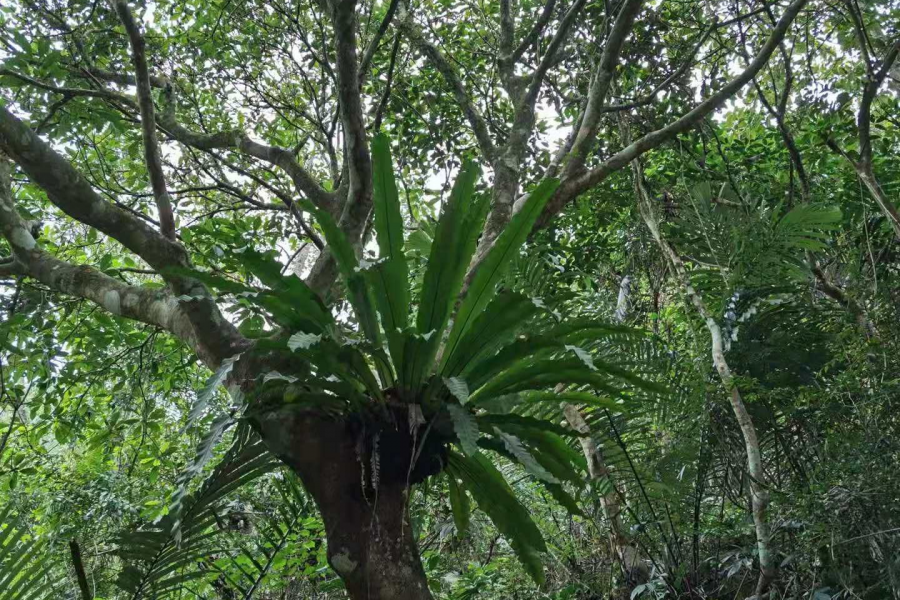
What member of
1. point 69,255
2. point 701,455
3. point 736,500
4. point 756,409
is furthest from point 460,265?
point 69,255

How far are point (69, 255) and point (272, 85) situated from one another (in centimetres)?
195

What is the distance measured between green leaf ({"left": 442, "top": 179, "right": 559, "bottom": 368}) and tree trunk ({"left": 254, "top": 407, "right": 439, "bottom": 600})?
331mm

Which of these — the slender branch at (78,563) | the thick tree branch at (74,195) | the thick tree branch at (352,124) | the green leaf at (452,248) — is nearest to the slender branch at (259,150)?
the thick tree branch at (352,124)

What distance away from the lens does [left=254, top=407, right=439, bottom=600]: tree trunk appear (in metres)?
1.55

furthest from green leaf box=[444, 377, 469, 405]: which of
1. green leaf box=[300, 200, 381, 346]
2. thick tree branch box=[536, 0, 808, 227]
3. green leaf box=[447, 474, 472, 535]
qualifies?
thick tree branch box=[536, 0, 808, 227]

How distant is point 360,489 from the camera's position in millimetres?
1676

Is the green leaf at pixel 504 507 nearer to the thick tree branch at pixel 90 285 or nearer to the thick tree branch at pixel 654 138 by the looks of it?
the thick tree branch at pixel 90 285

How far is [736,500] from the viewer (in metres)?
2.69

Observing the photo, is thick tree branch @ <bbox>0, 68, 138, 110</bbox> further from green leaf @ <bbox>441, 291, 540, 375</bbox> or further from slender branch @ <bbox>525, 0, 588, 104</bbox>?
green leaf @ <bbox>441, 291, 540, 375</bbox>

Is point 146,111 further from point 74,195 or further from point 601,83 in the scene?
point 601,83

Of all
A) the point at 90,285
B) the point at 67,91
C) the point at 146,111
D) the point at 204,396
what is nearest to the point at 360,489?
the point at 204,396

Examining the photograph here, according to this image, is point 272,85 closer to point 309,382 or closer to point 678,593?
point 309,382

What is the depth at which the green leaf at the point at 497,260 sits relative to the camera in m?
1.85

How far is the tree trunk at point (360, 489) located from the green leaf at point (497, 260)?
0.33m
